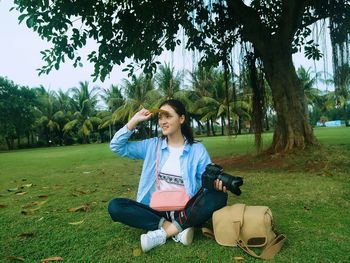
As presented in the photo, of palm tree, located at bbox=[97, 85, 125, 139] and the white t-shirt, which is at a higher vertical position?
palm tree, located at bbox=[97, 85, 125, 139]

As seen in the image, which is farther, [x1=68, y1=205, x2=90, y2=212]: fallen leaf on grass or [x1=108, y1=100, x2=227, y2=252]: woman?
[x1=68, y1=205, x2=90, y2=212]: fallen leaf on grass

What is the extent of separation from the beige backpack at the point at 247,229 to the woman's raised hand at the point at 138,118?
92 cm

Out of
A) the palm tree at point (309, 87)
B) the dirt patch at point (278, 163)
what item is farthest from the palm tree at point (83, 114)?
the dirt patch at point (278, 163)

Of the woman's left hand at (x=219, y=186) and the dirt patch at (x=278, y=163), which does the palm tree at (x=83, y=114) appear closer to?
the dirt patch at (x=278, y=163)

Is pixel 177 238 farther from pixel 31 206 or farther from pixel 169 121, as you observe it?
pixel 31 206

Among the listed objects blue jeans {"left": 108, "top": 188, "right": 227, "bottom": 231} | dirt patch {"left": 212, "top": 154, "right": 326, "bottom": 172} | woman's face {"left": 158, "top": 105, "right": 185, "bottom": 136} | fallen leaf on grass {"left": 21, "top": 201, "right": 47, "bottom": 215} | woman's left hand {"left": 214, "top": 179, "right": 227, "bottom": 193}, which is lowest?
fallen leaf on grass {"left": 21, "top": 201, "right": 47, "bottom": 215}

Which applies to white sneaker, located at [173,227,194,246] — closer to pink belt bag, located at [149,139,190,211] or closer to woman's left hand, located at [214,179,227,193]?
pink belt bag, located at [149,139,190,211]

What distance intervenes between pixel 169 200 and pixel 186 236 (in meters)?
0.29

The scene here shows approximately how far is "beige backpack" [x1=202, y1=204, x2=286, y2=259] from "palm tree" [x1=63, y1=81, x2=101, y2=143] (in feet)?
113

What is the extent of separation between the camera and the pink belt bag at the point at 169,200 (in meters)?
2.66

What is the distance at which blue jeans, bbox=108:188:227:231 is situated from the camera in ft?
8.78

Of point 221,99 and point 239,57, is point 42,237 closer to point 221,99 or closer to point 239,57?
point 239,57

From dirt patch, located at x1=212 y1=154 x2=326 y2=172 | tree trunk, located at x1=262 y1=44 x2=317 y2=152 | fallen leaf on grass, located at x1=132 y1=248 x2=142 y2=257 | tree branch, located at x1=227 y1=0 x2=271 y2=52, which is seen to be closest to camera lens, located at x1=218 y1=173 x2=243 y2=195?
fallen leaf on grass, located at x1=132 y1=248 x2=142 y2=257

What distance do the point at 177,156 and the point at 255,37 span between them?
5.00 metres
